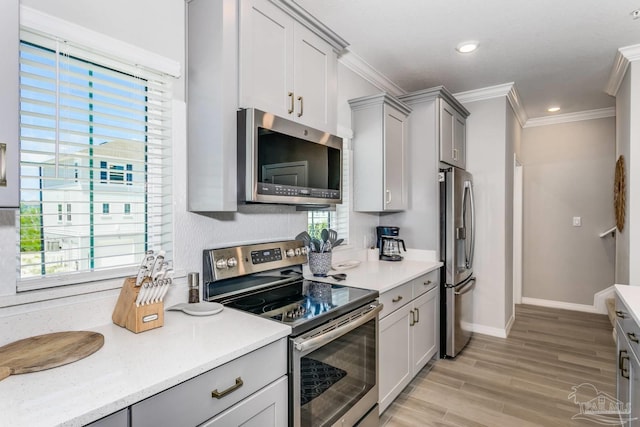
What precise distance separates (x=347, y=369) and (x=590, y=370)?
7.83 ft

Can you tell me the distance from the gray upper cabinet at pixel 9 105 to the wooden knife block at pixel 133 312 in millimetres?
527

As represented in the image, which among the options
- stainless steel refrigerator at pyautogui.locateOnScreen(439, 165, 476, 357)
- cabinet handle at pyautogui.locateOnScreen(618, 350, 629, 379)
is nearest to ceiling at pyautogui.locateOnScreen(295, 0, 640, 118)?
stainless steel refrigerator at pyautogui.locateOnScreen(439, 165, 476, 357)

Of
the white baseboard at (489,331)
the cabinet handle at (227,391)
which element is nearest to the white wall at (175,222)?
the cabinet handle at (227,391)

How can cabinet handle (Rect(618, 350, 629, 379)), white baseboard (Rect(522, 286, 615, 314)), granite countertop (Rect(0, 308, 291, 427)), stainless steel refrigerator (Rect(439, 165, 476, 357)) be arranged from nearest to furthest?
granite countertop (Rect(0, 308, 291, 427))
cabinet handle (Rect(618, 350, 629, 379))
stainless steel refrigerator (Rect(439, 165, 476, 357))
white baseboard (Rect(522, 286, 615, 314))

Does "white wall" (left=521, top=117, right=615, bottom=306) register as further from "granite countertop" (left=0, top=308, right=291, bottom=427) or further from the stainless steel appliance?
"granite countertop" (left=0, top=308, right=291, bottom=427)

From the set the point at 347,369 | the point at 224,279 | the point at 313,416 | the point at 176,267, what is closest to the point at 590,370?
the point at 347,369

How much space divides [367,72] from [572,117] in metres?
3.20

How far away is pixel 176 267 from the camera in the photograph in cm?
164

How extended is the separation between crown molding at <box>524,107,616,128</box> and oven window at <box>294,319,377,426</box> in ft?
14.1

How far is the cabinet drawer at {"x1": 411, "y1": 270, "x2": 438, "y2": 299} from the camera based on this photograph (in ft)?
8.45

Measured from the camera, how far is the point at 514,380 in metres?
2.67

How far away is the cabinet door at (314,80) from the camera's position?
1894 millimetres

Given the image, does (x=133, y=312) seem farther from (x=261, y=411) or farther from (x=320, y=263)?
(x=320, y=263)

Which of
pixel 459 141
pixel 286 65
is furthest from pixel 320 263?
pixel 459 141
